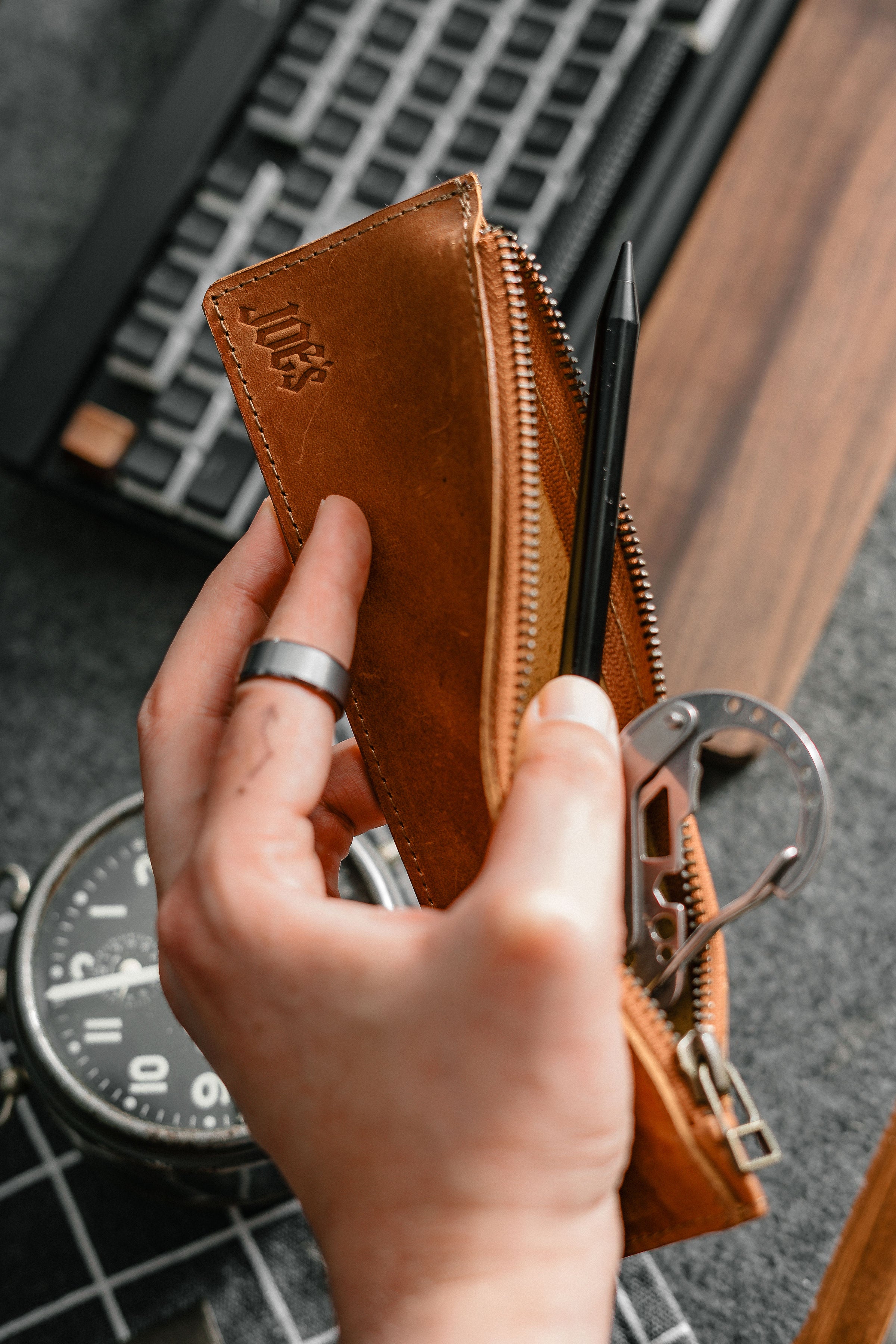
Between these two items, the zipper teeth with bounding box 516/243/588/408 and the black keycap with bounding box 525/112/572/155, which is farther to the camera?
the black keycap with bounding box 525/112/572/155

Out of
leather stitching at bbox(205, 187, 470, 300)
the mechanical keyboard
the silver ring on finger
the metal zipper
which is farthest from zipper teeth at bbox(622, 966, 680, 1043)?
the mechanical keyboard

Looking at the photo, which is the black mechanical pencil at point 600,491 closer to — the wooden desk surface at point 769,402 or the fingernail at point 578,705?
the fingernail at point 578,705

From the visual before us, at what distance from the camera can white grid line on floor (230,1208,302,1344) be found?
0.46 meters

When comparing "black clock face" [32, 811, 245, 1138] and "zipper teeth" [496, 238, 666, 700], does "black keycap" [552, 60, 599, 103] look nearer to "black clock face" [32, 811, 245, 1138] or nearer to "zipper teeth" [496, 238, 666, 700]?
"zipper teeth" [496, 238, 666, 700]

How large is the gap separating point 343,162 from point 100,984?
1.49 feet

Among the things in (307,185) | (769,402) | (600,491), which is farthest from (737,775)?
(307,185)

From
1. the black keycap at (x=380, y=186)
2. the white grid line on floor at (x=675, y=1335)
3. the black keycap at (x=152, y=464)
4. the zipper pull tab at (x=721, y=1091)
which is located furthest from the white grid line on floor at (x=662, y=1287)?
the black keycap at (x=380, y=186)

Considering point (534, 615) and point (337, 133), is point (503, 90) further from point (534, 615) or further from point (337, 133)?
point (534, 615)

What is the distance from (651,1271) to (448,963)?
13.7 inches

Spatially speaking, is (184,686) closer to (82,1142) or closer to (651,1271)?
(82,1142)

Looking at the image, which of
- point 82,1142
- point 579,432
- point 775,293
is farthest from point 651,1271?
point 775,293

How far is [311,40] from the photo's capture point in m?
0.56

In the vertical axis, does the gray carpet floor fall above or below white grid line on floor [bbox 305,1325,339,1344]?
above

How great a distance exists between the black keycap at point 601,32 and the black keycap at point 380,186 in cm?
13
